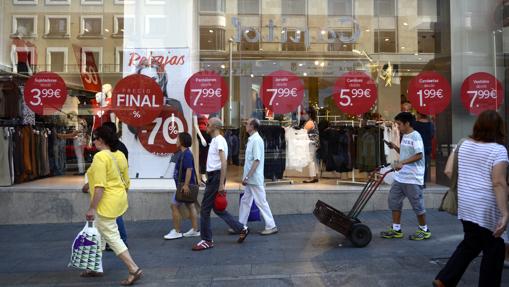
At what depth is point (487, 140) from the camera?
14.0 ft

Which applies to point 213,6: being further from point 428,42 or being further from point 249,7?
point 428,42

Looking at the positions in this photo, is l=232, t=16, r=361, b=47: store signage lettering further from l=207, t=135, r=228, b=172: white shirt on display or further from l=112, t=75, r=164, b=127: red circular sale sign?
l=207, t=135, r=228, b=172: white shirt on display

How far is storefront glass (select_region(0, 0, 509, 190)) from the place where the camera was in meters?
10.1

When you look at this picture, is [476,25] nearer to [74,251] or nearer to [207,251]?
[207,251]

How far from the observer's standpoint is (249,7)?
11008 mm

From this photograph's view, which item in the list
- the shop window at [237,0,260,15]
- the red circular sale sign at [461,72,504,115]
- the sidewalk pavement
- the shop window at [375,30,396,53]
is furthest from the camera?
the shop window at [375,30,396,53]

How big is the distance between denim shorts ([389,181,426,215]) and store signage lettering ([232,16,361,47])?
5134mm

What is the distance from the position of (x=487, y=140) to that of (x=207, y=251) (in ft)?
12.8

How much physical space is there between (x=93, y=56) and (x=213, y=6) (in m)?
2.84

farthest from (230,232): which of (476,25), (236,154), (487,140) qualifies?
(476,25)

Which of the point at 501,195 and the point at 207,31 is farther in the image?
the point at 207,31

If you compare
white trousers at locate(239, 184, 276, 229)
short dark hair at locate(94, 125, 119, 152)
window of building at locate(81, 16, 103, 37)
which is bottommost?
white trousers at locate(239, 184, 276, 229)

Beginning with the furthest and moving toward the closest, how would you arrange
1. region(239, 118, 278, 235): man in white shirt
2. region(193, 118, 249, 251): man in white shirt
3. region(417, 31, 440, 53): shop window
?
region(417, 31, 440, 53): shop window < region(239, 118, 278, 235): man in white shirt < region(193, 118, 249, 251): man in white shirt

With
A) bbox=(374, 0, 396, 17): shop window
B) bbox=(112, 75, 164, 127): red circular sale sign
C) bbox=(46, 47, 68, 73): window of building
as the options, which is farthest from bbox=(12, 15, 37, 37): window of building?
bbox=(374, 0, 396, 17): shop window
